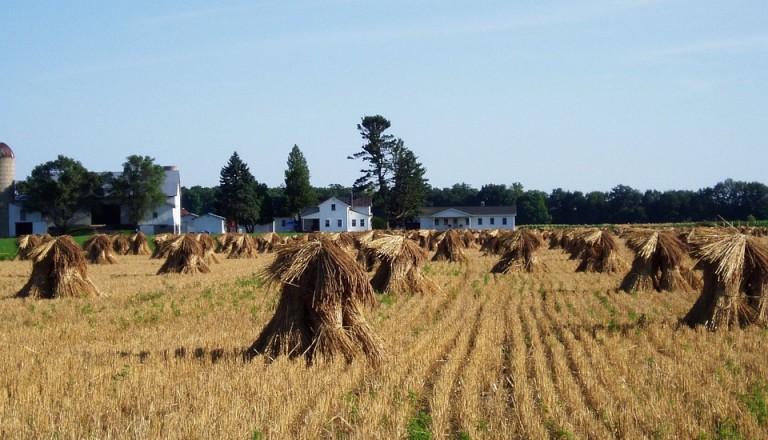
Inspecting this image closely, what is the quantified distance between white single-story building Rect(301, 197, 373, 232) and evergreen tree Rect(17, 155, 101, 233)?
32.4m

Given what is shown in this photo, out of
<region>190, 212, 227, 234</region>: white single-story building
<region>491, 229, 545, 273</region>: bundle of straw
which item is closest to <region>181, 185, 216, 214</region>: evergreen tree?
<region>190, 212, 227, 234</region>: white single-story building

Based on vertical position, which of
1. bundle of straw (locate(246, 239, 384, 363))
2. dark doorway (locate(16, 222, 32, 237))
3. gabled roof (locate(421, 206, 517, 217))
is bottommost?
bundle of straw (locate(246, 239, 384, 363))

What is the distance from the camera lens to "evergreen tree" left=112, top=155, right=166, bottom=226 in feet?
266

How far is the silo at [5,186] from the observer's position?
3324 inches

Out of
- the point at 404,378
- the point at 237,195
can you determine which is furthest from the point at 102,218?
the point at 404,378

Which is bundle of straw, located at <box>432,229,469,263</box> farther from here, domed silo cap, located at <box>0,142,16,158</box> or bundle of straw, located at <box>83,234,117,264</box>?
domed silo cap, located at <box>0,142,16,158</box>

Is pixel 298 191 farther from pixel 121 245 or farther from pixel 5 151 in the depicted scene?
pixel 121 245

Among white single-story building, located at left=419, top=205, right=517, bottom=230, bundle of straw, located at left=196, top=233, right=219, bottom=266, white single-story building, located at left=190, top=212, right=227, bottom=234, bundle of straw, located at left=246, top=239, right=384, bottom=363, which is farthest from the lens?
white single-story building, located at left=419, top=205, right=517, bottom=230

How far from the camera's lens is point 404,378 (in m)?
10.2

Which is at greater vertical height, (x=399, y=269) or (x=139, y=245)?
(x=139, y=245)

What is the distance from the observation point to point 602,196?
171000 millimetres

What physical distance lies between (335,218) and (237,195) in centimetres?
1365

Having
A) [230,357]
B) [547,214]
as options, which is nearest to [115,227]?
[230,357]

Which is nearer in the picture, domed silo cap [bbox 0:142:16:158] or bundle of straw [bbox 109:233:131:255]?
bundle of straw [bbox 109:233:131:255]
